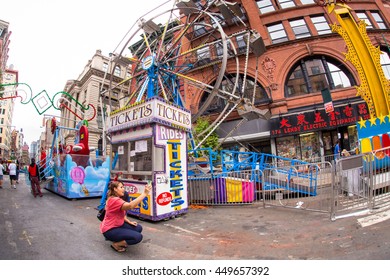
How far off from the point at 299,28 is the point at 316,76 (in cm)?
495

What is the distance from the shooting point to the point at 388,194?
5273 millimetres

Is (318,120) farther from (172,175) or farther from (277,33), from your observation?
(172,175)

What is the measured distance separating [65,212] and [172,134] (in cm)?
433

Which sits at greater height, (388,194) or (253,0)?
(253,0)

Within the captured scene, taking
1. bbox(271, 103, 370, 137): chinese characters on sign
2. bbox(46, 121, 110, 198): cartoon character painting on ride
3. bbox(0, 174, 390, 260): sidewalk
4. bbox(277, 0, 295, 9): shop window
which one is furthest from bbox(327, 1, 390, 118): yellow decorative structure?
bbox(277, 0, 295, 9): shop window

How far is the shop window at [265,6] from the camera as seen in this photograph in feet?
66.1

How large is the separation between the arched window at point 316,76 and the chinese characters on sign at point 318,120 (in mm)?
2713

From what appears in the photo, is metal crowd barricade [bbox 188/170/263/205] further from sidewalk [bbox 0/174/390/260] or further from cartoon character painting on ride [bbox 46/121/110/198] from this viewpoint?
cartoon character painting on ride [bbox 46/121/110/198]

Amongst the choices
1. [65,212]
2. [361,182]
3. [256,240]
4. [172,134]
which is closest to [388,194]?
[361,182]

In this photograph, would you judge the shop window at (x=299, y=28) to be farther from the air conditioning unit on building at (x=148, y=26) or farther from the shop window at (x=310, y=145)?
the air conditioning unit on building at (x=148, y=26)

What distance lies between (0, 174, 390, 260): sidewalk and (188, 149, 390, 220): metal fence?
2.43 ft

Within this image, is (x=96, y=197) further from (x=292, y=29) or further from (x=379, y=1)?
(x=379, y=1)

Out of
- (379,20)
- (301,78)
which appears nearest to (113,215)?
(301,78)

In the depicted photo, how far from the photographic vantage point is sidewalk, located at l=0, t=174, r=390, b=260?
3387 millimetres
